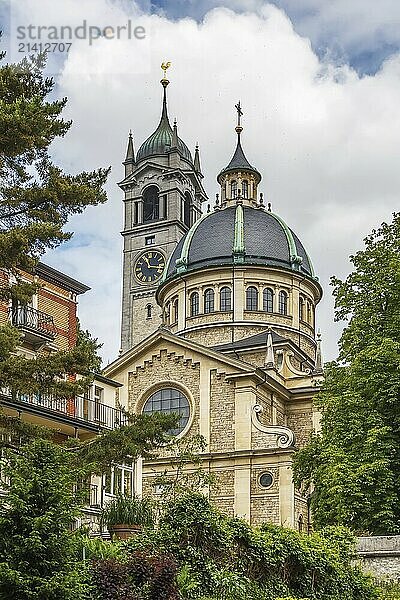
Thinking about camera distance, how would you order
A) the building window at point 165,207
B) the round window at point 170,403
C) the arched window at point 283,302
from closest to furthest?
1. the round window at point 170,403
2. the arched window at point 283,302
3. the building window at point 165,207

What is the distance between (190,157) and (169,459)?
164 feet

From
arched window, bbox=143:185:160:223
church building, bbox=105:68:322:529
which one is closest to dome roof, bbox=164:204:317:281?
church building, bbox=105:68:322:529

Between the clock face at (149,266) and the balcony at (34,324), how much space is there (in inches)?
1959

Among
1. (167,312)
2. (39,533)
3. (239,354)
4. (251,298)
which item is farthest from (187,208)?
(39,533)

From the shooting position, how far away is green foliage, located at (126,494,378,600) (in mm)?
17781

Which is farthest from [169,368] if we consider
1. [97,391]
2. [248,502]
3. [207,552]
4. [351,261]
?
[207,552]

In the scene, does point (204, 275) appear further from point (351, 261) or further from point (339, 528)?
point (339, 528)

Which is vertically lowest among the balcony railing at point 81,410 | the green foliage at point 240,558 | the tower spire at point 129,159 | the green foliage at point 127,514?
the green foliage at point 240,558

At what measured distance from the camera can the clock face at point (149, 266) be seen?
81.6 m

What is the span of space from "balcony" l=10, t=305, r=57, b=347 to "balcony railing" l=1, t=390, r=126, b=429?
1878 mm

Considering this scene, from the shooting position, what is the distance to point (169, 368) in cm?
4900

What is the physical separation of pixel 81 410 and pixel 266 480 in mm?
14570

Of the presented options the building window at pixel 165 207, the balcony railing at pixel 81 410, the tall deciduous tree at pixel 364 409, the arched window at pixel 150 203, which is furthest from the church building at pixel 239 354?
the arched window at pixel 150 203

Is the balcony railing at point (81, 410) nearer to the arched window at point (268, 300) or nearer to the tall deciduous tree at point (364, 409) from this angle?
the tall deciduous tree at point (364, 409)
